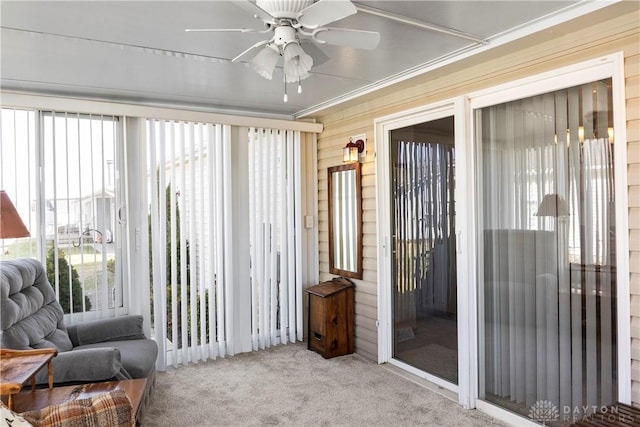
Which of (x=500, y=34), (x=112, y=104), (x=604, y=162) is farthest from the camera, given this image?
(x=112, y=104)

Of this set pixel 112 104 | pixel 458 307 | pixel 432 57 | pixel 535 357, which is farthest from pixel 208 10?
pixel 535 357

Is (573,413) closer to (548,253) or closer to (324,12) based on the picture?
(548,253)

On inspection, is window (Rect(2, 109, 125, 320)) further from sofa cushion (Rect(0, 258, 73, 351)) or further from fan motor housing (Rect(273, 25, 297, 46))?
fan motor housing (Rect(273, 25, 297, 46))

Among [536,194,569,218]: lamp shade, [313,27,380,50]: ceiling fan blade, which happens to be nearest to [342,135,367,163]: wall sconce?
[536,194,569,218]: lamp shade

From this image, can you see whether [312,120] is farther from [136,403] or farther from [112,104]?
[136,403]

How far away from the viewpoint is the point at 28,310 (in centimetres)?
295

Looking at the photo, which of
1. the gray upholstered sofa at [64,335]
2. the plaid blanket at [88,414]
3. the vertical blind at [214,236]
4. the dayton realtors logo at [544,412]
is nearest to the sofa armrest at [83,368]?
the gray upholstered sofa at [64,335]

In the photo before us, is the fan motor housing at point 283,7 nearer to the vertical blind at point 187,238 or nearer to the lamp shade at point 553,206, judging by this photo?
the lamp shade at point 553,206

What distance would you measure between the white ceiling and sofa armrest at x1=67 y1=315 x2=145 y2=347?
196 centimetres

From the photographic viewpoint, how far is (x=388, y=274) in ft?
13.4

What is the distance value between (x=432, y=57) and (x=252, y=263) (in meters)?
2.68

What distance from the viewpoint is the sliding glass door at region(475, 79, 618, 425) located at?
8.16 ft

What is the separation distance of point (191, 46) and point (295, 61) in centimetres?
105

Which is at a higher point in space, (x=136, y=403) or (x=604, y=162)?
(x=604, y=162)
